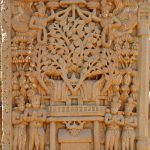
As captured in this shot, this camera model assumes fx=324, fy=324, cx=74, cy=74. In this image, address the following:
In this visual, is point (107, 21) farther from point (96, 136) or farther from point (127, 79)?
point (96, 136)

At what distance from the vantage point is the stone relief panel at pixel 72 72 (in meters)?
2.99

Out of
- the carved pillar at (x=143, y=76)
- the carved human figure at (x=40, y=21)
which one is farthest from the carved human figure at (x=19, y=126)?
Result: the carved pillar at (x=143, y=76)

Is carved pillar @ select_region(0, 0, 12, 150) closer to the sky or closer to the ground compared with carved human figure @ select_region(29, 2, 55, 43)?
closer to the ground

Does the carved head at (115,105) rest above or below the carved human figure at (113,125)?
above

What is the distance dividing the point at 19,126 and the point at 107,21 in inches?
50.0

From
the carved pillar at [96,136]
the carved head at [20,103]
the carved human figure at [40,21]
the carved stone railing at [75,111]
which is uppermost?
the carved human figure at [40,21]

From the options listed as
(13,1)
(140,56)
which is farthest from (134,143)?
(13,1)

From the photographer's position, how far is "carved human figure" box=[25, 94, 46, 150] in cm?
299

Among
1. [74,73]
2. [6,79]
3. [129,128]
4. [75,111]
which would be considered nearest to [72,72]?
[74,73]

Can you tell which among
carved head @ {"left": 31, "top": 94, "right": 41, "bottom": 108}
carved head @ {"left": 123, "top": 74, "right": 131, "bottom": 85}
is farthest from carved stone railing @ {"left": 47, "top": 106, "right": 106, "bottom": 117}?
carved head @ {"left": 123, "top": 74, "right": 131, "bottom": 85}

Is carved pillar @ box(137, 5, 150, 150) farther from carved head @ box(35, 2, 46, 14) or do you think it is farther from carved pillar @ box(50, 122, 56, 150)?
carved head @ box(35, 2, 46, 14)

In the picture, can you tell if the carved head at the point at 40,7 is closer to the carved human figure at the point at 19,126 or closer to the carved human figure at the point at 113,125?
the carved human figure at the point at 19,126

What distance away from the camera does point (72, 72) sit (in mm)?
3064

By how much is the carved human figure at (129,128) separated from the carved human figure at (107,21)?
60 centimetres
